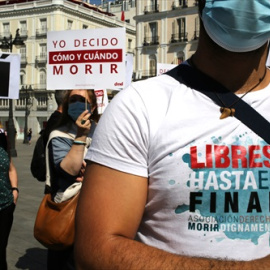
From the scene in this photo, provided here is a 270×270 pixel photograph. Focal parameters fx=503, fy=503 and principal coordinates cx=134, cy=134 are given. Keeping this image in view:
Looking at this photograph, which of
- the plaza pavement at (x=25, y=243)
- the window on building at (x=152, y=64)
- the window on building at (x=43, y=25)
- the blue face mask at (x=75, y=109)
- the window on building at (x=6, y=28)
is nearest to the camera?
the blue face mask at (x=75, y=109)

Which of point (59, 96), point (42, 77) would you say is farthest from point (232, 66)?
point (42, 77)

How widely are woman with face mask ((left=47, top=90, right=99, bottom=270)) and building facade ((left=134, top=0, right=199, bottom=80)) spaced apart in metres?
42.8

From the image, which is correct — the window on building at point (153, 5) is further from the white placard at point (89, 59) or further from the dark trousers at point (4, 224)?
the dark trousers at point (4, 224)

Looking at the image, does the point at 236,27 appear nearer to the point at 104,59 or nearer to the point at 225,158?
the point at 225,158

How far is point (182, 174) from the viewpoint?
126 centimetres

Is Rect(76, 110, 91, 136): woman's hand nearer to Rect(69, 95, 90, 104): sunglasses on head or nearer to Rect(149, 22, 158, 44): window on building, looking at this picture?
Rect(69, 95, 90, 104): sunglasses on head

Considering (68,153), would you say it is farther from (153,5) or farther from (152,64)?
(153,5)

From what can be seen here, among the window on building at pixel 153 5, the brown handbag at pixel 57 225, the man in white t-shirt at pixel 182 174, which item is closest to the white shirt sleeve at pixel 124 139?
the man in white t-shirt at pixel 182 174

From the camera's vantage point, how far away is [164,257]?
1.15 m

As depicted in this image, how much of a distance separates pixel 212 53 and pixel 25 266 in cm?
440

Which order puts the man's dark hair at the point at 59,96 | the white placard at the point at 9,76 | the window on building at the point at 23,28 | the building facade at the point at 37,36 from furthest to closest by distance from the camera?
the window on building at the point at 23,28 → the building facade at the point at 37,36 → the white placard at the point at 9,76 → the man's dark hair at the point at 59,96

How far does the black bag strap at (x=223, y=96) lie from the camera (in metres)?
1.32

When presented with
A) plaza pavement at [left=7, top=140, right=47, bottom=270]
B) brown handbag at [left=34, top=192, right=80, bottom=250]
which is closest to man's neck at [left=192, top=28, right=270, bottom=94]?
brown handbag at [left=34, top=192, right=80, bottom=250]

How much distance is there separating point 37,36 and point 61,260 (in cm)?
5602
